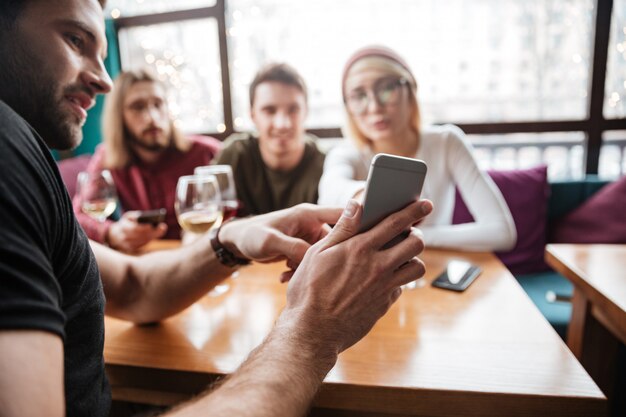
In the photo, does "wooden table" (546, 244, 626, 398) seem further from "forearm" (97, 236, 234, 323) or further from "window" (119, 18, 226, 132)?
"window" (119, 18, 226, 132)

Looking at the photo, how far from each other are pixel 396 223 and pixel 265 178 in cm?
156

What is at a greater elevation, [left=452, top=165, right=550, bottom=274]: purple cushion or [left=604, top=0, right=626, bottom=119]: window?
[left=604, top=0, right=626, bottom=119]: window

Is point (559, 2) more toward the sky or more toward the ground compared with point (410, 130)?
more toward the sky

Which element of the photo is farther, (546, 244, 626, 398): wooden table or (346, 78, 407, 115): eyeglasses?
(346, 78, 407, 115): eyeglasses

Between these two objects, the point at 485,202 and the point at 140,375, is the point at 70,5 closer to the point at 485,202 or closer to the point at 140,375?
the point at 140,375

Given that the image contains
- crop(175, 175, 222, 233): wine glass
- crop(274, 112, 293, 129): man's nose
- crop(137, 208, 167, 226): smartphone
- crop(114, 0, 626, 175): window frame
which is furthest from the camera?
crop(114, 0, 626, 175): window frame

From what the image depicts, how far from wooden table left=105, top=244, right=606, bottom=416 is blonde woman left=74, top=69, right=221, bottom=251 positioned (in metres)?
1.48

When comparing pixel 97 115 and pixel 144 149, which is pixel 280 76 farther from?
pixel 97 115

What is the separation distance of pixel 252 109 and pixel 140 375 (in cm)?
155

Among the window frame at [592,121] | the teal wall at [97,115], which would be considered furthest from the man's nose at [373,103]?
the teal wall at [97,115]

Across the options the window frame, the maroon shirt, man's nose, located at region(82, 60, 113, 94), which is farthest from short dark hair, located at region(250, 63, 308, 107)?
the window frame

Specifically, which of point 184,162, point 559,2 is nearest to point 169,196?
point 184,162

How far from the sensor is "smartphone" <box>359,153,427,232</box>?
0.60 m

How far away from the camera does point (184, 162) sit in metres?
2.40
